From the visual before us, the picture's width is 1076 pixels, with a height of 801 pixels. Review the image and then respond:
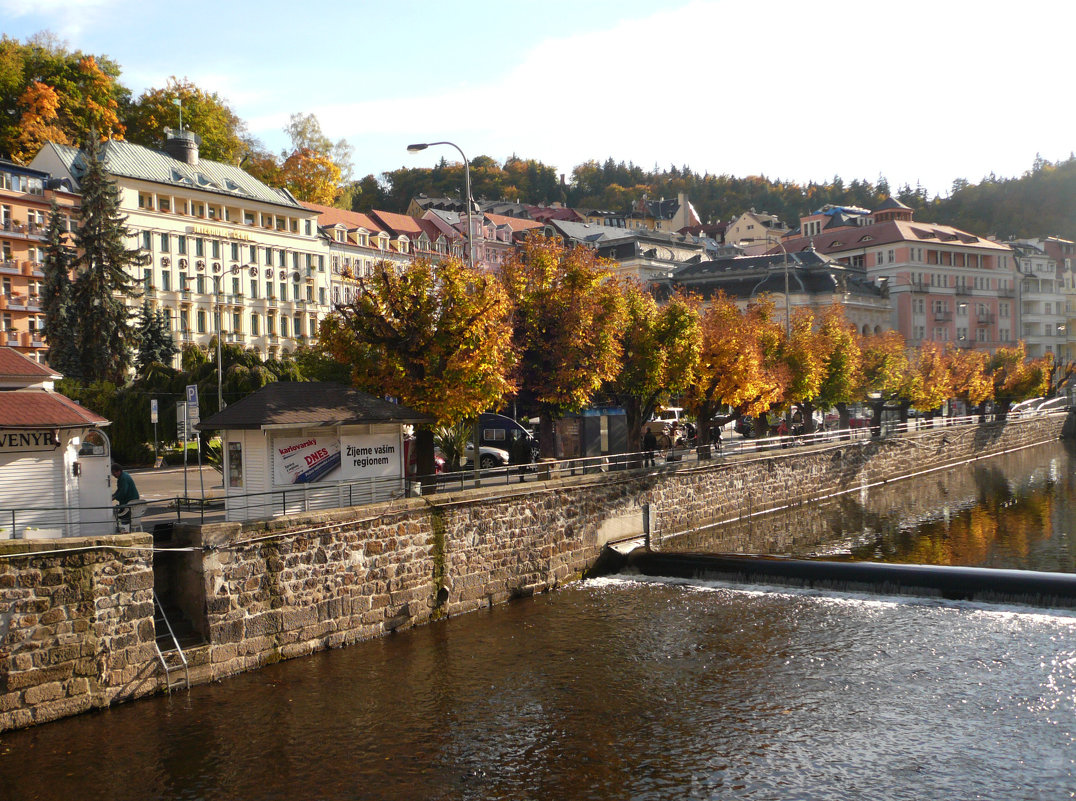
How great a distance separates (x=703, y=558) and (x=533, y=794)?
14.3 metres

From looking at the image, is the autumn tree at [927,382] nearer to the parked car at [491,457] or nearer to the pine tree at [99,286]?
the parked car at [491,457]

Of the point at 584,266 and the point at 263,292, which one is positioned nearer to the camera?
the point at 584,266

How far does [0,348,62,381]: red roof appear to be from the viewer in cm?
2180

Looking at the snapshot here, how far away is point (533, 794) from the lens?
15.1 m

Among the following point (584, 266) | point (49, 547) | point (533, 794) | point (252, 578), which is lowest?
point (533, 794)

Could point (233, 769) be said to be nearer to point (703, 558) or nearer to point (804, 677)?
point (804, 677)

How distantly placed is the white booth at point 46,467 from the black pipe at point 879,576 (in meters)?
15.4

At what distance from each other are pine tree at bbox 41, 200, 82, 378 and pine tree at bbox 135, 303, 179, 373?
394 cm

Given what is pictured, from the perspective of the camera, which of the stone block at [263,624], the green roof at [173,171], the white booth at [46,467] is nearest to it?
the white booth at [46,467]

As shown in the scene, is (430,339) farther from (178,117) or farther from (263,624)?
(178,117)

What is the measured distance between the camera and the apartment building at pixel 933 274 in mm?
106250

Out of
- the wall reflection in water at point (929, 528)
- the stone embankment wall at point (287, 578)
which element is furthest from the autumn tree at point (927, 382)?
the stone embankment wall at point (287, 578)

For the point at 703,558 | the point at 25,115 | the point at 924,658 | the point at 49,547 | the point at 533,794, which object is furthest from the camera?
the point at 25,115

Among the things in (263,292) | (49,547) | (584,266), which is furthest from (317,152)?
(49,547)
